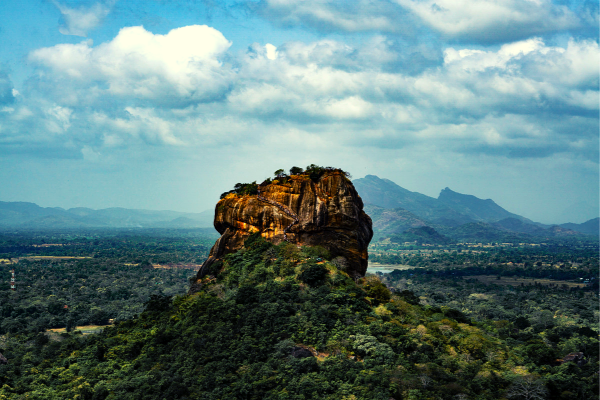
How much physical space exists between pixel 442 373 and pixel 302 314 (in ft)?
34.8

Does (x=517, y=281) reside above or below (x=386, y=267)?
above

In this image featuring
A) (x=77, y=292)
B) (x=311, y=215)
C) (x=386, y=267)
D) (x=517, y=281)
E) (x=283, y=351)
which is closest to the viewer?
(x=283, y=351)

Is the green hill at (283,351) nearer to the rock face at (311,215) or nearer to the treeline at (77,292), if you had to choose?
the rock face at (311,215)

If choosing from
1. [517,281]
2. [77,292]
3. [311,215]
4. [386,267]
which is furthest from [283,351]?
[386,267]

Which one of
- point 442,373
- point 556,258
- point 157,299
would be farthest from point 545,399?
point 556,258

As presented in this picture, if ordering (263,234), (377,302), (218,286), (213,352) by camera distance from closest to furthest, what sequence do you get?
(213,352), (377,302), (218,286), (263,234)

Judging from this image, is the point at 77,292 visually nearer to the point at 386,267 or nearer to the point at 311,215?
the point at 311,215

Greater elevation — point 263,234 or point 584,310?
point 263,234

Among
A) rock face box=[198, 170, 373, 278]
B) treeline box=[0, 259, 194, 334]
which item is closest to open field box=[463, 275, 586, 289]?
treeline box=[0, 259, 194, 334]

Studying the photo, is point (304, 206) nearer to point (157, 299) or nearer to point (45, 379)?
point (157, 299)

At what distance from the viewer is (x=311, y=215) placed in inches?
1889

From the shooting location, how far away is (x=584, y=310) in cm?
8706

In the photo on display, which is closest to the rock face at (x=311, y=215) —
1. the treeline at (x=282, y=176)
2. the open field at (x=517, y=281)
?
the treeline at (x=282, y=176)

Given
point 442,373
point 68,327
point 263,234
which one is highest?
point 263,234
